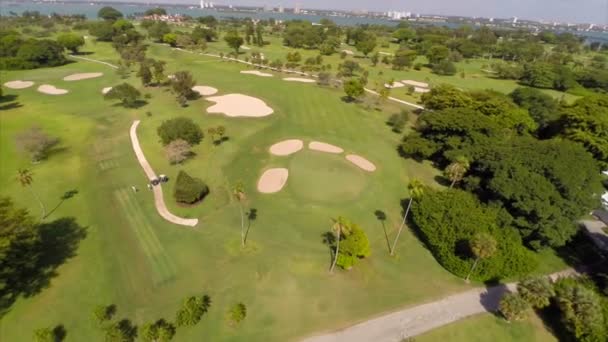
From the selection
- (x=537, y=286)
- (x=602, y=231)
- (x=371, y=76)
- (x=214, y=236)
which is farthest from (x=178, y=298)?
(x=371, y=76)

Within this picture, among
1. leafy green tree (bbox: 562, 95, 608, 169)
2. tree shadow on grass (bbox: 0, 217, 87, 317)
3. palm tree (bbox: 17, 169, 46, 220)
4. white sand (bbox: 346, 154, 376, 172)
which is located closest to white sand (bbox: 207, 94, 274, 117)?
white sand (bbox: 346, 154, 376, 172)

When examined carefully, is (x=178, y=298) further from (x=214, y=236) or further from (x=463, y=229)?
(x=463, y=229)

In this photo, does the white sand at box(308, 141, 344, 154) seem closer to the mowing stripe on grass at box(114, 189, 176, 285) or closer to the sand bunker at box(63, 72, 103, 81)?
the mowing stripe on grass at box(114, 189, 176, 285)

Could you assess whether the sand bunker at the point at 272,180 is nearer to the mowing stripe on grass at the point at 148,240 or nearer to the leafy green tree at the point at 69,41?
the mowing stripe on grass at the point at 148,240

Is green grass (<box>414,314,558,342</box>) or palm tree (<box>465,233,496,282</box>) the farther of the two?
palm tree (<box>465,233,496,282</box>)

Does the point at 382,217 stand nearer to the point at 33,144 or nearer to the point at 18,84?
the point at 33,144

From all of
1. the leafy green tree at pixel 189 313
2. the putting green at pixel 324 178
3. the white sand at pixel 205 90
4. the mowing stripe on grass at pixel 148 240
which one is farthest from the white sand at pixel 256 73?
the leafy green tree at pixel 189 313

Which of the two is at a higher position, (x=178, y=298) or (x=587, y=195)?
(x=587, y=195)
